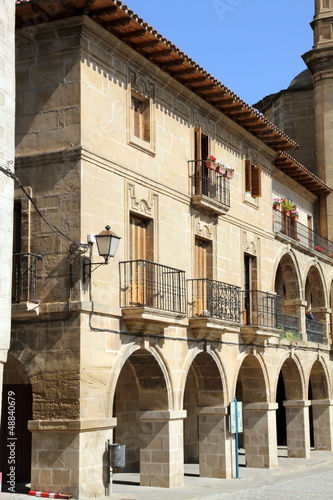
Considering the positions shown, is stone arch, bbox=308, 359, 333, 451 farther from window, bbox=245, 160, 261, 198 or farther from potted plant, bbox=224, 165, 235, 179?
potted plant, bbox=224, 165, 235, 179

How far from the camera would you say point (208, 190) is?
838 inches

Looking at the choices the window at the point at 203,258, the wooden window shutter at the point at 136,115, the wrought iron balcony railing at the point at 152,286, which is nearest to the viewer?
the wrought iron balcony railing at the point at 152,286

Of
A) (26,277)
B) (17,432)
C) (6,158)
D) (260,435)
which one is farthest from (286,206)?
(6,158)

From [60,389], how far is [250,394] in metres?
9.55

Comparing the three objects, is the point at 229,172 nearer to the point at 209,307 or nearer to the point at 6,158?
the point at 209,307

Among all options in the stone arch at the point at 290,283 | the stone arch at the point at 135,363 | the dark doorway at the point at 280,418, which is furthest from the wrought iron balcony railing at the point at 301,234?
the stone arch at the point at 135,363

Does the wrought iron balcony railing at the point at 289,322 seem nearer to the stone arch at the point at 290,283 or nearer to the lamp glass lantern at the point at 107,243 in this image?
the stone arch at the point at 290,283

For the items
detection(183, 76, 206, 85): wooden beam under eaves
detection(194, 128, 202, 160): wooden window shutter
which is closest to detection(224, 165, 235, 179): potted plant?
detection(194, 128, 202, 160): wooden window shutter

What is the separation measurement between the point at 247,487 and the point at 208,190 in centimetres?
733

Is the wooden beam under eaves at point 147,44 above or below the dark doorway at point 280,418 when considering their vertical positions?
above

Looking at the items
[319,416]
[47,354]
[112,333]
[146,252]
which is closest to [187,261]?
[146,252]

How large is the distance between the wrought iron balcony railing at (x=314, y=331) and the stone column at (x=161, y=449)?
11167 mm

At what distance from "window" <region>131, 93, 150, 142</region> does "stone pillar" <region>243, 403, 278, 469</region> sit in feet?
30.0

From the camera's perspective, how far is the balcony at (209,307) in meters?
19.8
